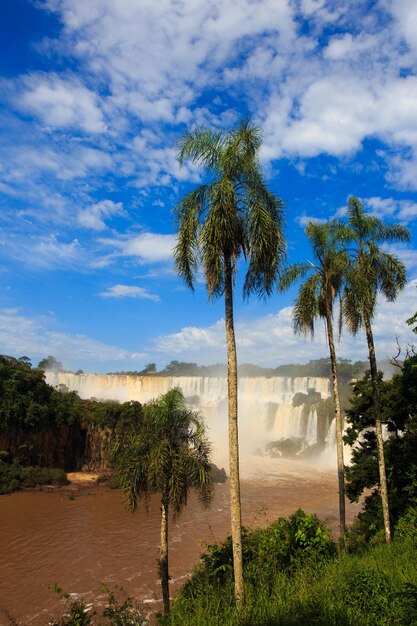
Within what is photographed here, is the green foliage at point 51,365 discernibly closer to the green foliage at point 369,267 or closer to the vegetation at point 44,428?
the vegetation at point 44,428

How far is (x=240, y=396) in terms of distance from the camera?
7444cm

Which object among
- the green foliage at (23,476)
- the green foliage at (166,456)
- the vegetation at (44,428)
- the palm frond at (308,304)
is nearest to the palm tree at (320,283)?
the palm frond at (308,304)

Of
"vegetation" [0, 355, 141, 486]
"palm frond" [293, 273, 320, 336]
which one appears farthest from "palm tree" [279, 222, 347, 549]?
A: "vegetation" [0, 355, 141, 486]

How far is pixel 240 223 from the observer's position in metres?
8.27

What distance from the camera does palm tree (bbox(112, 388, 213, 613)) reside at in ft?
37.1

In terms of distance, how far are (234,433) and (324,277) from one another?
23.7 ft

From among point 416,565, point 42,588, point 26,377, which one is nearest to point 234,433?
point 416,565

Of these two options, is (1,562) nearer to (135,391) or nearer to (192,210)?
(192,210)

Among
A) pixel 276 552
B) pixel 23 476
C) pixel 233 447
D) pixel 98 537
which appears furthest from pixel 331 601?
pixel 23 476

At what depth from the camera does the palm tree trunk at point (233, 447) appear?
7.48 metres

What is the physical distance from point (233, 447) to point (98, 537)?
849 inches

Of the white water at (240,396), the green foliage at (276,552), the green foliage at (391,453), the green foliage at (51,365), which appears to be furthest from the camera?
the green foliage at (51,365)

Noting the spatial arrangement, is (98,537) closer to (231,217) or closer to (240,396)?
(231,217)

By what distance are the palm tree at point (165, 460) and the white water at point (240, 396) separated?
164 ft
